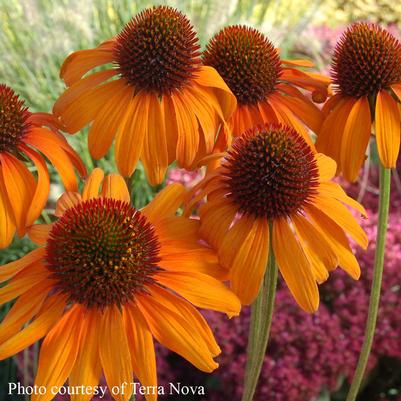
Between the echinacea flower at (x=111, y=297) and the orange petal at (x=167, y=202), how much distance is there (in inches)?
2.1

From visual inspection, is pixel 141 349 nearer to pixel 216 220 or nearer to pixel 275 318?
pixel 216 220

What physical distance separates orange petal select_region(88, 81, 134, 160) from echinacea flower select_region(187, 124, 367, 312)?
206mm

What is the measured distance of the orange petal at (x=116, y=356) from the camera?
2.97ft

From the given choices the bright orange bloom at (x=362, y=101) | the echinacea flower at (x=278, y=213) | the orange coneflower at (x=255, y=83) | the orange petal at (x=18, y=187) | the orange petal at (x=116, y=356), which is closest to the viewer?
the orange petal at (x=116, y=356)

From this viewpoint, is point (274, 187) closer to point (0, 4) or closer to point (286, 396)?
point (286, 396)

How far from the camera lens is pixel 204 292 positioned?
3.13ft

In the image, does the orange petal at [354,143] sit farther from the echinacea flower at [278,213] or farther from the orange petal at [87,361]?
the orange petal at [87,361]

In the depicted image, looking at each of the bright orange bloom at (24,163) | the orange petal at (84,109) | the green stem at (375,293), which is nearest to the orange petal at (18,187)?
the bright orange bloom at (24,163)

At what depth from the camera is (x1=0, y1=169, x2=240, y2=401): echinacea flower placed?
0.92 m

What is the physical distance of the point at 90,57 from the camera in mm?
1342

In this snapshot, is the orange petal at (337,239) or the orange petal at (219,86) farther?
the orange petal at (219,86)

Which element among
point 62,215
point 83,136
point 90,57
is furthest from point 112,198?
point 83,136

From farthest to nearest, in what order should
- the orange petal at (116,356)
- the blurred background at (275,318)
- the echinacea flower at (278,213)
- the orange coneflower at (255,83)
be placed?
the blurred background at (275,318)
the orange coneflower at (255,83)
the echinacea flower at (278,213)
the orange petal at (116,356)

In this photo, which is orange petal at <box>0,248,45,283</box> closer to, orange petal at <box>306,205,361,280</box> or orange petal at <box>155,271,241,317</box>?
orange petal at <box>155,271,241,317</box>
